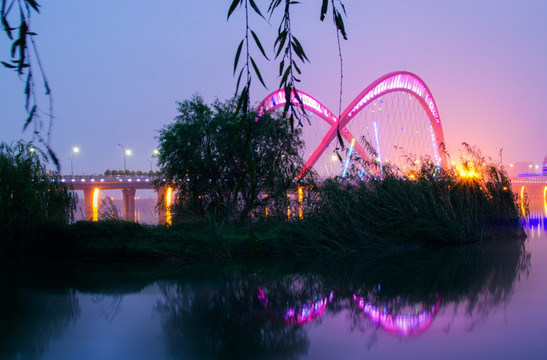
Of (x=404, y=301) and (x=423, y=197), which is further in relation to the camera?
(x=423, y=197)

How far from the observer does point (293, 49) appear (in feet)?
8.84

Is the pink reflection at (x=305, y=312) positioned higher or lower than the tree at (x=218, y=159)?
lower

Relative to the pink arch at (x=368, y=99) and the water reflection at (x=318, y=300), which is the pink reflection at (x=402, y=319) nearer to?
the water reflection at (x=318, y=300)

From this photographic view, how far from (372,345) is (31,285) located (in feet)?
19.0

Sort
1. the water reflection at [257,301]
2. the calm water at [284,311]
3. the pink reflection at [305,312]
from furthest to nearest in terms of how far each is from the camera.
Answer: the pink reflection at [305,312] < the water reflection at [257,301] < the calm water at [284,311]

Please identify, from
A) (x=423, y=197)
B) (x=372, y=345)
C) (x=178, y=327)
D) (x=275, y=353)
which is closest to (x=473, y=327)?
(x=372, y=345)

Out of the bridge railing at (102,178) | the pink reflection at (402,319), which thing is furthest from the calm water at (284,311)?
the bridge railing at (102,178)

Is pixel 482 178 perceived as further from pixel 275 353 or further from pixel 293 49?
pixel 293 49

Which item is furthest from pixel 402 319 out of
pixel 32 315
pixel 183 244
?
pixel 183 244

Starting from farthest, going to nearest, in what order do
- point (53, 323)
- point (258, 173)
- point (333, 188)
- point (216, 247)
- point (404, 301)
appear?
point (258, 173) < point (333, 188) < point (216, 247) < point (404, 301) < point (53, 323)

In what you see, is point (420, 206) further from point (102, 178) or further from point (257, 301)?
point (102, 178)

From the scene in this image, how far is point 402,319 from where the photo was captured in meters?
5.67

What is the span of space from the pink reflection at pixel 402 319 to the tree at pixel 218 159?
10232 mm

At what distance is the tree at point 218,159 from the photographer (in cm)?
1670
